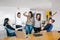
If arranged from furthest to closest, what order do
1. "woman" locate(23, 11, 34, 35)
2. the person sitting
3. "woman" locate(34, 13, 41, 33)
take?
the person sitting, "woman" locate(34, 13, 41, 33), "woman" locate(23, 11, 34, 35)

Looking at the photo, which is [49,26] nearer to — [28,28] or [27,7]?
[28,28]

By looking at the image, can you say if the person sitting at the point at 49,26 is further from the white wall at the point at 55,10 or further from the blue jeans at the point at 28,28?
the blue jeans at the point at 28,28

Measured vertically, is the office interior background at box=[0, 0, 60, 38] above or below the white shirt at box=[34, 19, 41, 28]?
above

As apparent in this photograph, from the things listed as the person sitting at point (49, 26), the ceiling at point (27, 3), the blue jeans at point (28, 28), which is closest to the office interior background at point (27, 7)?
the ceiling at point (27, 3)

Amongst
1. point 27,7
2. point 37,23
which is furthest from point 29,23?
point 27,7

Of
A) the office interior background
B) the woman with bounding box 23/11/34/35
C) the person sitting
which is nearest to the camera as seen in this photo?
the office interior background

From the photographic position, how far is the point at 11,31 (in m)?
3.56

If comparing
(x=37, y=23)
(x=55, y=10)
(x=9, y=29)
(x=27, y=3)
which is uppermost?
(x=27, y=3)

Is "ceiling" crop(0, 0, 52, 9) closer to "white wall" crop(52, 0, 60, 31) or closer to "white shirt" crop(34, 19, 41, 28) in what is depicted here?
"white wall" crop(52, 0, 60, 31)

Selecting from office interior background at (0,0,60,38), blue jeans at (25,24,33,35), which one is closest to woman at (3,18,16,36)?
office interior background at (0,0,60,38)

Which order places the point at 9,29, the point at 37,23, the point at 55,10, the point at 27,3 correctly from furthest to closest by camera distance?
the point at 55,10, the point at 37,23, the point at 27,3, the point at 9,29

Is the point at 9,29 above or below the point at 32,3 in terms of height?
below

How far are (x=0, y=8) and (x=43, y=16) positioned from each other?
1.22 metres

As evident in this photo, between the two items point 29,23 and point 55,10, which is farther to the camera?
point 55,10
